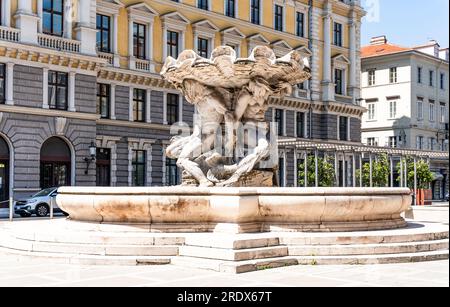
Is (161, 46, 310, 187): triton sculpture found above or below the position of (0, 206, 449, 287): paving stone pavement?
above

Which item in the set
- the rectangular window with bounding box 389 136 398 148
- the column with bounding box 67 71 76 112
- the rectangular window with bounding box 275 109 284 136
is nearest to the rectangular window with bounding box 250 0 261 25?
the rectangular window with bounding box 275 109 284 136

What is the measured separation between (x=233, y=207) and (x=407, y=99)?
53011 millimetres

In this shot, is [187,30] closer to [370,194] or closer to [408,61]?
[408,61]

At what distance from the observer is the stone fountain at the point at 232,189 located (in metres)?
11.6

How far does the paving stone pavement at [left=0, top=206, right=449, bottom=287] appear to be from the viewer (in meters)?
8.86

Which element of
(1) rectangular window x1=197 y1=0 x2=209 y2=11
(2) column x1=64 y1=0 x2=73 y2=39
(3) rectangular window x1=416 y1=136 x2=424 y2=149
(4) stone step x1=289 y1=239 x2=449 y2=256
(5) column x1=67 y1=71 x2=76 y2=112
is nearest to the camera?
(4) stone step x1=289 y1=239 x2=449 y2=256

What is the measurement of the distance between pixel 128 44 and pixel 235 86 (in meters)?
25.4

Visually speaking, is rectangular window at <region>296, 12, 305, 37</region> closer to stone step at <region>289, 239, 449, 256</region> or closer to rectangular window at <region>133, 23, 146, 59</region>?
rectangular window at <region>133, 23, 146, 59</region>

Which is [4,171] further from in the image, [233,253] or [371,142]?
[371,142]

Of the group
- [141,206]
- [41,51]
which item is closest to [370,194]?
[141,206]

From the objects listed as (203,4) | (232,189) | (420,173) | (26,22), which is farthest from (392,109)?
(232,189)

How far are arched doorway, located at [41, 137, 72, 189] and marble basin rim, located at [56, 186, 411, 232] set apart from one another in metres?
22.2

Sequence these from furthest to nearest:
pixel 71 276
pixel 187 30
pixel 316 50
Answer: pixel 316 50, pixel 187 30, pixel 71 276

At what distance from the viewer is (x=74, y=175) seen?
3425cm
